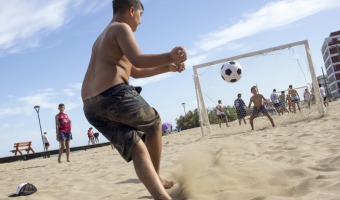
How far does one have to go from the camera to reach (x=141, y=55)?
2186mm

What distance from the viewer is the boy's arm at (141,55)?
7.14ft

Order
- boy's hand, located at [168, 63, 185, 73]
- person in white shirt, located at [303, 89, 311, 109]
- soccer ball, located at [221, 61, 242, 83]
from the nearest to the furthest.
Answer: boy's hand, located at [168, 63, 185, 73]
soccer ball, located at [221, 61, 242, 83]
person in white shirt, located at [303, 89, 311, 109]

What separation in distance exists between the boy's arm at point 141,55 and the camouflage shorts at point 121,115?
0.23m

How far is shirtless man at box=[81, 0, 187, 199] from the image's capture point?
2.20 m

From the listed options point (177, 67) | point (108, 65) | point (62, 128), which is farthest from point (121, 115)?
point (62, 128)

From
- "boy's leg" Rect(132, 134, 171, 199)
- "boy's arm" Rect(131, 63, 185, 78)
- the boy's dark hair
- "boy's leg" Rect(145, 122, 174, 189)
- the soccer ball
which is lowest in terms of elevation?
"boy's leg" Rect(132, 134, 171, 199)

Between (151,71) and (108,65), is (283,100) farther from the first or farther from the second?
(108,65)

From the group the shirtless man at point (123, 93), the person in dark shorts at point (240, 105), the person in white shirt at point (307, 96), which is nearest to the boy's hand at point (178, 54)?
the shirtless man at point (123, 93)

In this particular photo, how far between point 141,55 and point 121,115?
399 mm

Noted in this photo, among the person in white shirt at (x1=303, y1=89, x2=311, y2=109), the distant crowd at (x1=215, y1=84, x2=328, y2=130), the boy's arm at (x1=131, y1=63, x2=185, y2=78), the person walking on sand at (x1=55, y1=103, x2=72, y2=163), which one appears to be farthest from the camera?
the person in white shirt at (x1=303, y1=89, x2=311, y2=109)

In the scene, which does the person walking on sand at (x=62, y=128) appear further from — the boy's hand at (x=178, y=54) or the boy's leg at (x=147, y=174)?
the boy's hand at (x=178, y=54)

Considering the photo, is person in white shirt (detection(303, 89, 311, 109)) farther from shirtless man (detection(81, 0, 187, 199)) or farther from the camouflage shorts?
the camouflage shorts

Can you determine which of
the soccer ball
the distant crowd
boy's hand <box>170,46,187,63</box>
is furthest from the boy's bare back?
the distant crowd

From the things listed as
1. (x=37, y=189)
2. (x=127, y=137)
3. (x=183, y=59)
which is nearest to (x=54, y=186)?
(x=37, y=189)
